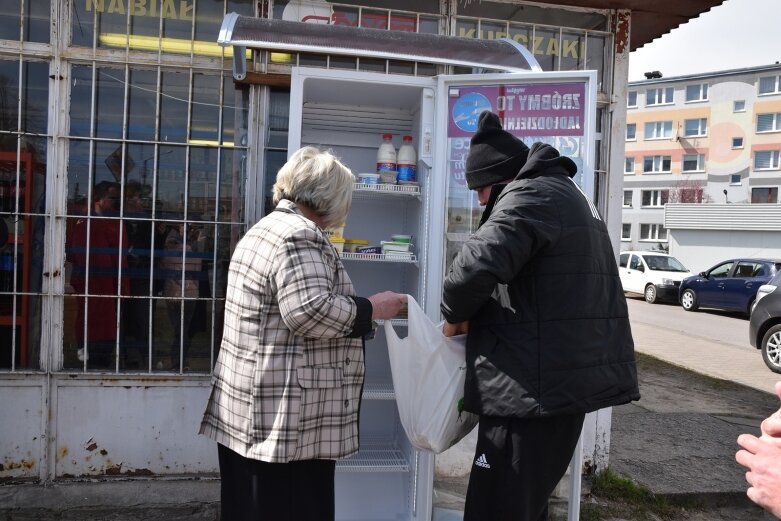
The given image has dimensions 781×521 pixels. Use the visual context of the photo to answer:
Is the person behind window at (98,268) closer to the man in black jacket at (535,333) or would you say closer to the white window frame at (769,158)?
the man in black jacket at (535,333)

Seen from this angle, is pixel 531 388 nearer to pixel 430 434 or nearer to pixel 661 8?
pixel 430 434

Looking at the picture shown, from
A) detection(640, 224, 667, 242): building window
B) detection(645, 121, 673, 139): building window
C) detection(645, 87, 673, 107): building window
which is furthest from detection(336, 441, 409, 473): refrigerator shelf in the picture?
detection(645, 87, 673, 107): building window

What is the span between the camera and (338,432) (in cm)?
232

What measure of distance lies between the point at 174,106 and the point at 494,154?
2.37 meters

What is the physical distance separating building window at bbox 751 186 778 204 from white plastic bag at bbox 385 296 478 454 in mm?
43641

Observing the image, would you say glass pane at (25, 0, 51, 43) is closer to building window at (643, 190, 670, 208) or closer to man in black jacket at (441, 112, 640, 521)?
man in black jacket at (441, 112, 640, 521)

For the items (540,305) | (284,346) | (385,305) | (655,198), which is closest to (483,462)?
(540,305)

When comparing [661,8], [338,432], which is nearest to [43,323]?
[338,432]

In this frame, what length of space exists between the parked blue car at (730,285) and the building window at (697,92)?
31377 millimetres

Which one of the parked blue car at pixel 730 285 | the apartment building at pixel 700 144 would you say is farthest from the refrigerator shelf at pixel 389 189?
the apartment building at pixel 700 144

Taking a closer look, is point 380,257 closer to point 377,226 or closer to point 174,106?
point 377,226

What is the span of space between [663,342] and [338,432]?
36.1 ft

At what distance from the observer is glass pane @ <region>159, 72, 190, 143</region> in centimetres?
389

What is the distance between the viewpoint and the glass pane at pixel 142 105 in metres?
3.87
